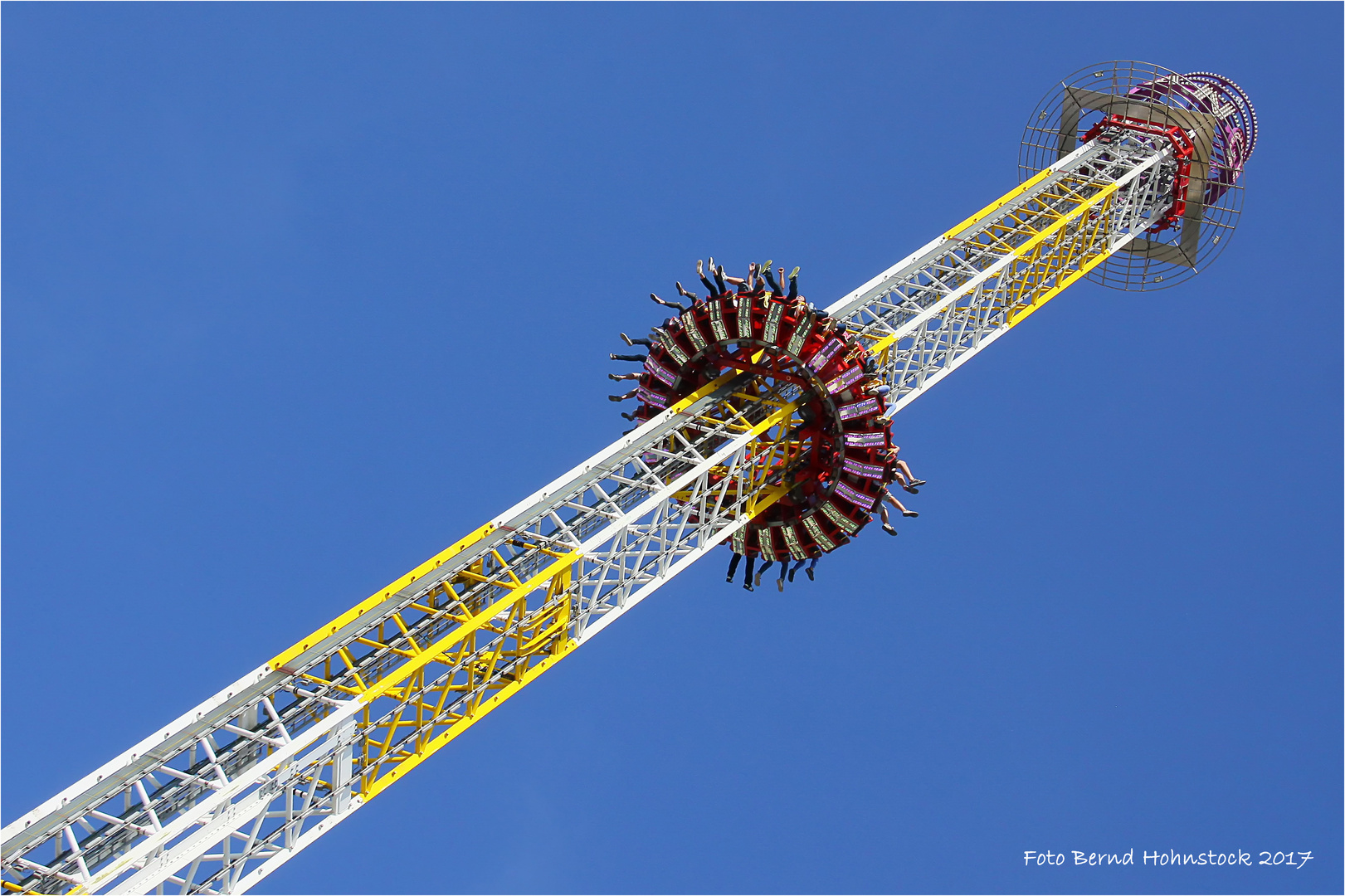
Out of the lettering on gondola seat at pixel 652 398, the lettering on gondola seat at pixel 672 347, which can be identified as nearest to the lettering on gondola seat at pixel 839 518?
the lettering on gondola seat at pixel 652 398

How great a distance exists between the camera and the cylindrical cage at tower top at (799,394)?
243ft

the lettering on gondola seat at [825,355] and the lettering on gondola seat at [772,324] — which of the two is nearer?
the lettering on gondola seat at [825,355]

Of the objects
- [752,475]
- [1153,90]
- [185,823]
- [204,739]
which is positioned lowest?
[185,823]

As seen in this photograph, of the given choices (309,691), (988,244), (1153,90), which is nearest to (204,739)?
(309,691)

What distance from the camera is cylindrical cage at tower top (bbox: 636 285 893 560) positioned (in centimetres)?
7400

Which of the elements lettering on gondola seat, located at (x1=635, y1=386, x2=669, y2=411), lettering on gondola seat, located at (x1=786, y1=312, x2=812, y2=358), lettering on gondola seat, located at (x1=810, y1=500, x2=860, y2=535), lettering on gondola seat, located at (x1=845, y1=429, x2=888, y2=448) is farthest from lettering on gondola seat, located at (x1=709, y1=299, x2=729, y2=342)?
lettering on gondola seat, located at (x1=810, y1=500, x2=860, y2=535)

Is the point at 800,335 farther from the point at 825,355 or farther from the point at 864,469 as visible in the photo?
the point at 864,469

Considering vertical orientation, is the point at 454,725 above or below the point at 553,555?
below

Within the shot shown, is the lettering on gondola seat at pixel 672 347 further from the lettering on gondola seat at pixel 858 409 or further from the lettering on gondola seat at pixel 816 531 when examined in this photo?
the lettering on gondola seat at pixel 816 531

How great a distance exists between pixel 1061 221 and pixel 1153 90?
12564 mm

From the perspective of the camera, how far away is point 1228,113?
98.6 m

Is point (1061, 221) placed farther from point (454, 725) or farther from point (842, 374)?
point (454, 725)

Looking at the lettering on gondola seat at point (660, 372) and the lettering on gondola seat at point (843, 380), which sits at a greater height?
the lettering on gondola seat at point (660, 372)

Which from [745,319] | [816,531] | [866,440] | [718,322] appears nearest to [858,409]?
[866,440]
